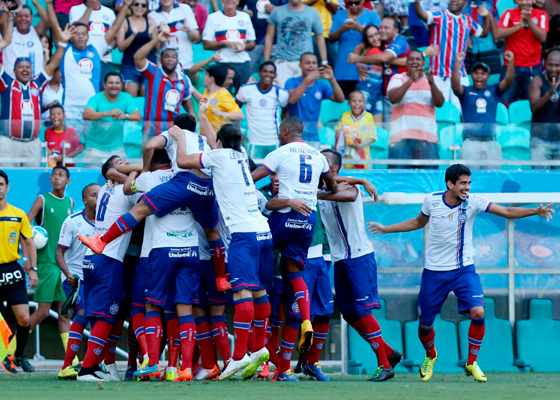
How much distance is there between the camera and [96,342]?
9320mm

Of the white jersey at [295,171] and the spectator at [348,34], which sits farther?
the spectator at [348,34]

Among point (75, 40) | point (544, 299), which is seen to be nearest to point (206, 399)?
point (544, 299)

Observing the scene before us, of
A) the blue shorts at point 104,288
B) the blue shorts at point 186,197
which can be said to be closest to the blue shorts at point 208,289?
the blue shorts at point 186,197

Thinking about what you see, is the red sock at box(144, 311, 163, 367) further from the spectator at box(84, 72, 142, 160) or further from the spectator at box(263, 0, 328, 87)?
the spectator at box(263, 0, 328, 87)

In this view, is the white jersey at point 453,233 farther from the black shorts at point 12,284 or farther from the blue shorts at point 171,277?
the black shorts at point 12,284

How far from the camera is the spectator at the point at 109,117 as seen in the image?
1358 centimetres

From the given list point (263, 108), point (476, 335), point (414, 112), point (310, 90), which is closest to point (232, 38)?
point (310, 90)

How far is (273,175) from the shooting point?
9.66 metres

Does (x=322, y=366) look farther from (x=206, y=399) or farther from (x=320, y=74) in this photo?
(x=206, y=399)

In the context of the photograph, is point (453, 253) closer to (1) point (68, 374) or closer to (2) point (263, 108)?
(1) point (68, 374)

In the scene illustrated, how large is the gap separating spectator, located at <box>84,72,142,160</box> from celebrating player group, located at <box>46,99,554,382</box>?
3.51 m

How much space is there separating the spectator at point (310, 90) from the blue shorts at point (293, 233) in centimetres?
529

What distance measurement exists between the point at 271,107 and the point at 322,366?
4028mm

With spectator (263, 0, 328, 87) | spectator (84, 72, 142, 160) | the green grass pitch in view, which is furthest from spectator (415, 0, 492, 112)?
the green grass pitch
